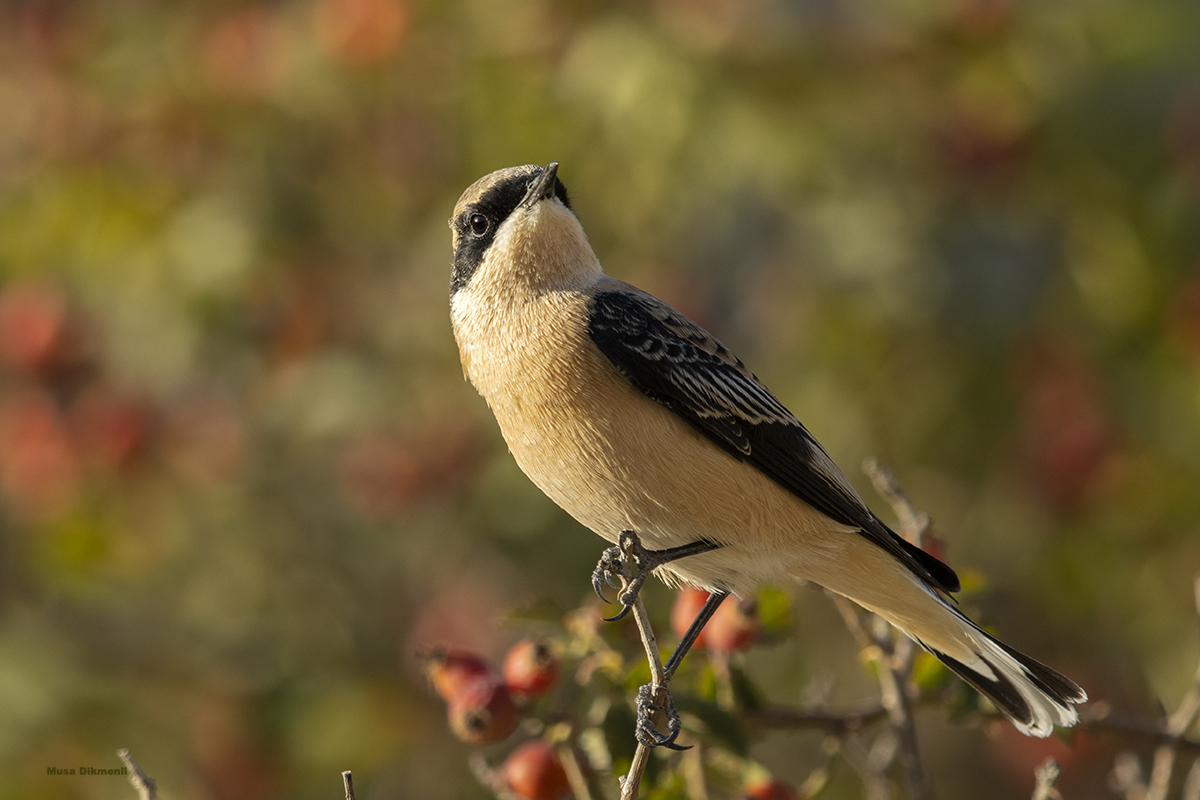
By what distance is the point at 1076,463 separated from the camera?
228 inches

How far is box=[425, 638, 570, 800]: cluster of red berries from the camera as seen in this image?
3385 mm

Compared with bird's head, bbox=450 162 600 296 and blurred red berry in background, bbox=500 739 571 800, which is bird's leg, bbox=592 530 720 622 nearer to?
blurred red berry in background, bbox=500 739 571 800

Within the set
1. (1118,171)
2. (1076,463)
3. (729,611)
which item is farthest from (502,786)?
(1118,171)

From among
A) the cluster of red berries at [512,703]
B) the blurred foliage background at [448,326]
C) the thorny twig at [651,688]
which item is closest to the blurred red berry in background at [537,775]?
the cluster of red berries at [512,703]

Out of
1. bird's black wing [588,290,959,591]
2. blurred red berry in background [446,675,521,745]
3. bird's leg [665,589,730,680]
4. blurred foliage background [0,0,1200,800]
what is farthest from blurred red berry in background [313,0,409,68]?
blurred red berry in background [446,675,521,745]

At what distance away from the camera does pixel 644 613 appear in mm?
2922

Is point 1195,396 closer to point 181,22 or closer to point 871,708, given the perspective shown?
point 871,708

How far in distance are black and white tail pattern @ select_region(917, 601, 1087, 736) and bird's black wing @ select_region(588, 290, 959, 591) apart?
225 millimetres

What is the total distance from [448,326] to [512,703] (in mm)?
2951

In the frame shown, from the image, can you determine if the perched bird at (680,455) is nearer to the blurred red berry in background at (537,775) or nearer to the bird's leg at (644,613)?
the bird's leg at (644,613)

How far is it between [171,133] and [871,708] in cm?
471

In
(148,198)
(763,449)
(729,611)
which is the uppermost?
(148,198)

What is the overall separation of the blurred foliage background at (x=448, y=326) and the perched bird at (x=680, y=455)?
1.74 m

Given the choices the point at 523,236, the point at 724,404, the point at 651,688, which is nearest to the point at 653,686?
the point at 651,688
